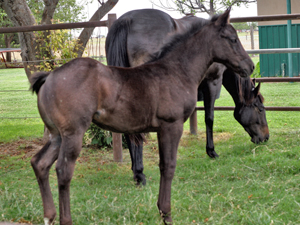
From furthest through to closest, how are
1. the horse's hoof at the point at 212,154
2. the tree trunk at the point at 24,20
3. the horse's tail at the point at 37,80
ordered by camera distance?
the tree trunk at the point at 24,20 < the horse's hoof at the point at 212,154 < the horse's tail at the point at 37,80

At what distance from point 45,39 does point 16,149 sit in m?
2.07

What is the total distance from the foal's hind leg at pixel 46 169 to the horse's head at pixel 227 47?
65.2 inches

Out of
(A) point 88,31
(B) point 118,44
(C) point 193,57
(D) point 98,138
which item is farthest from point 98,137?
(C) point 193,57

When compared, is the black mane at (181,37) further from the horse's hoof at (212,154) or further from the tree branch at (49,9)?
the tree branch at (49,9)

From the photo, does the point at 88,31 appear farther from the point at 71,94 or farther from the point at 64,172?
the point at 64,172

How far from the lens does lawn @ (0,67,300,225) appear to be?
3.29 m

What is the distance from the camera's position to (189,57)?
3.26 metres

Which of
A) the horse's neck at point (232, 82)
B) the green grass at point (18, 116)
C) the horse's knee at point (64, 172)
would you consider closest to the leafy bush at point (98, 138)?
the green grass at point (18, 116)

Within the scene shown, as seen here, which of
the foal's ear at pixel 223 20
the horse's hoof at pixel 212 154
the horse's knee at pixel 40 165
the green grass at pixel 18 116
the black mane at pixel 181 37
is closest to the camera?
the horse's knee at pixel 40 165

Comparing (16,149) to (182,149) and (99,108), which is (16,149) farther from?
(99,108)

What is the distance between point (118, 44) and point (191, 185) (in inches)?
77.5

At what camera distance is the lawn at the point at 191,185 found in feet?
10.8

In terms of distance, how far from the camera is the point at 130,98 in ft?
9.51

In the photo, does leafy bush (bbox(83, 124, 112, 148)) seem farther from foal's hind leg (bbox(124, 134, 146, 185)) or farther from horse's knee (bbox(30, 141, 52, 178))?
horse's knee (bbox(30, 141, 52, 178))
